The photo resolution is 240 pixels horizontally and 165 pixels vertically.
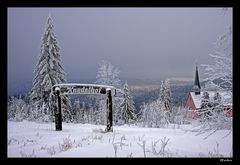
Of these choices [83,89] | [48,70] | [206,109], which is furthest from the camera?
[48,70]

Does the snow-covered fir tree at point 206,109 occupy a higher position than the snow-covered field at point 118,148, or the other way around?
the snow-covered fir tree at point 206,109

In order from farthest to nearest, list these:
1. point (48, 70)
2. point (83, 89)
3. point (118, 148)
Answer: point (48, 70) < point (83, 89) < point (118, 148)

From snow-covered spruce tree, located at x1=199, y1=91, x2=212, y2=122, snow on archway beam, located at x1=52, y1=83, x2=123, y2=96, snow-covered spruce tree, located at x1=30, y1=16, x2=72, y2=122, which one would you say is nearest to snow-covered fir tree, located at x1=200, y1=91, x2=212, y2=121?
snow-covered spruce tree, located at x1=199, y1=91, x2=212, y2=122

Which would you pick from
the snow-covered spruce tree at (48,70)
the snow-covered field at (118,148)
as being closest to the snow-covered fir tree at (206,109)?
the snow-covered field at (118,148)

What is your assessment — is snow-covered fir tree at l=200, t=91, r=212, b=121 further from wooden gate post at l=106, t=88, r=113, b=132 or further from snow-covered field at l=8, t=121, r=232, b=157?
wooden gate post at l=106, t=88, r=113, b=132

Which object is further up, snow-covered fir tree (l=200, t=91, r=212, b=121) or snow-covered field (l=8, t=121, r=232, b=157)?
snow-covered fir tree (l=200, t=91, r=212, b=121)

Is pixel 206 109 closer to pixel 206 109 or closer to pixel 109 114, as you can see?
pixel 206 109

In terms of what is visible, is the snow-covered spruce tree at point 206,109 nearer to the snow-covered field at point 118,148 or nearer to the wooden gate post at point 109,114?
the snow-covered field at point 118,148

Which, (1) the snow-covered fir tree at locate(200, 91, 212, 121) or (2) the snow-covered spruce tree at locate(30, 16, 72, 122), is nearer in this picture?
(1) the snow-covered fir tree at locate(200, 91, 212, 121)

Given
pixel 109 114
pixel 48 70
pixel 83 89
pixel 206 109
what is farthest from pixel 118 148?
pixel 48 70
